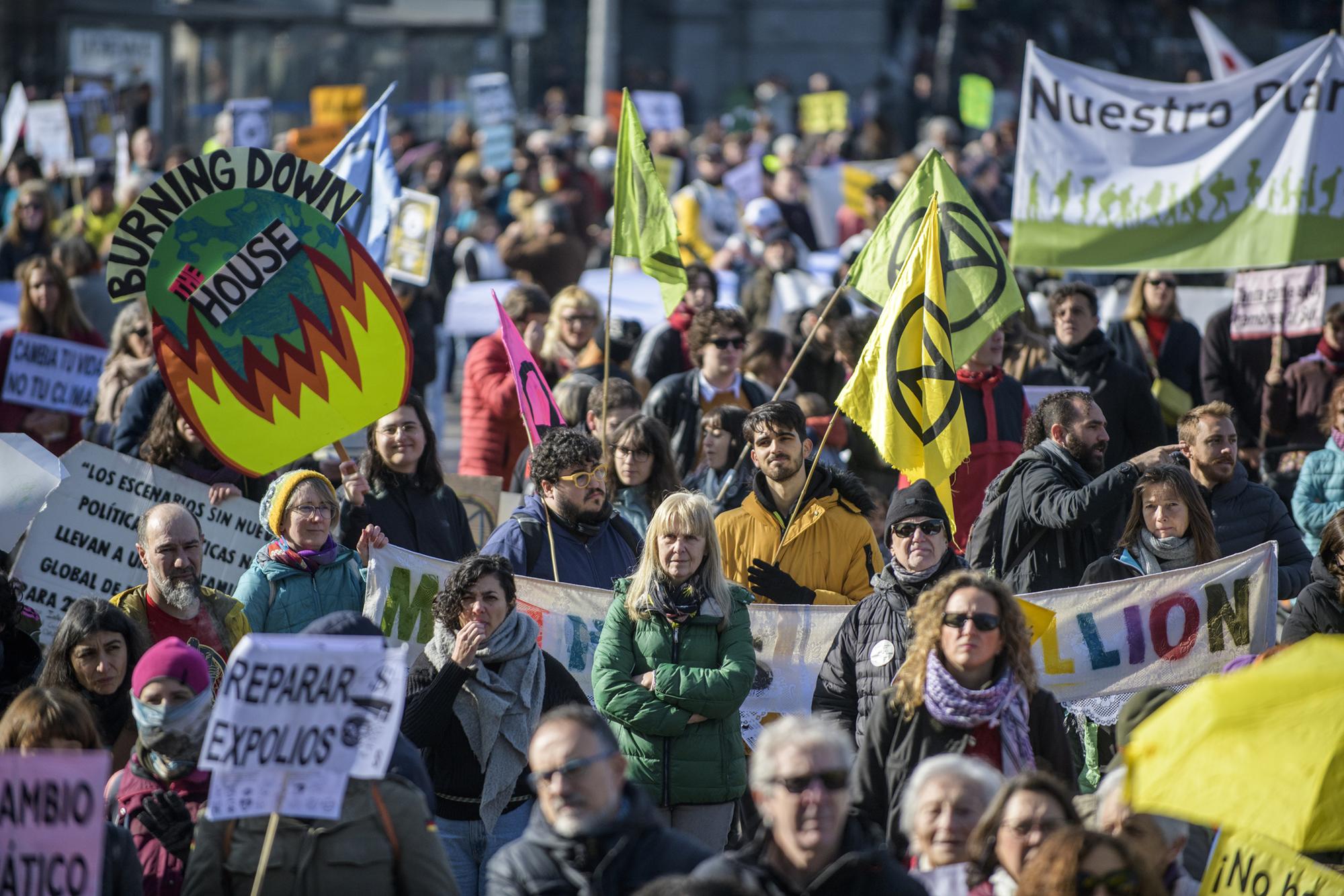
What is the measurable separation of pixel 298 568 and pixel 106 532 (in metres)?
1.37

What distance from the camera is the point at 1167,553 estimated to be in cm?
662

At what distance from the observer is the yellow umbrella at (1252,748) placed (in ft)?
12.8

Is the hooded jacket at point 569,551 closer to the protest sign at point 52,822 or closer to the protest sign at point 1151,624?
the protest sign at point 1151,624

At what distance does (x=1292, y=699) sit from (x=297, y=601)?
10.8ft

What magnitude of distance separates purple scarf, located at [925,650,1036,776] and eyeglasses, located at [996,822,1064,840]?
70cm

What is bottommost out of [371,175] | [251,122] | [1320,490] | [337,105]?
[1320,490]

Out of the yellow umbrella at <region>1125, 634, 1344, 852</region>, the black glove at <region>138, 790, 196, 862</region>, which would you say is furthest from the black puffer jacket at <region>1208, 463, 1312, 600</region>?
the black glove at <region>138, 790, 196, 862</region>

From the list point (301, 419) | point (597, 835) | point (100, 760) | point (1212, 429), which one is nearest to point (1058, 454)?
point (1212, 429)

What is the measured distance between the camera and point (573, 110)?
3528 centimetres

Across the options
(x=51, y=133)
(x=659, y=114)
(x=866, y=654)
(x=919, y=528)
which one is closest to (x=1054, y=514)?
(x=919, y=528)

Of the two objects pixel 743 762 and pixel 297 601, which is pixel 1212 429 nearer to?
pixel 743 762

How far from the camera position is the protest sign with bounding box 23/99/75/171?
16312 millimetres

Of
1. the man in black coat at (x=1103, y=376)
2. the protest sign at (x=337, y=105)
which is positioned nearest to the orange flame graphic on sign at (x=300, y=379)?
the man in black coat at (x=1103, y=376)

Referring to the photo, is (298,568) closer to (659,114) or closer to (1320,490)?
(1320,490)
